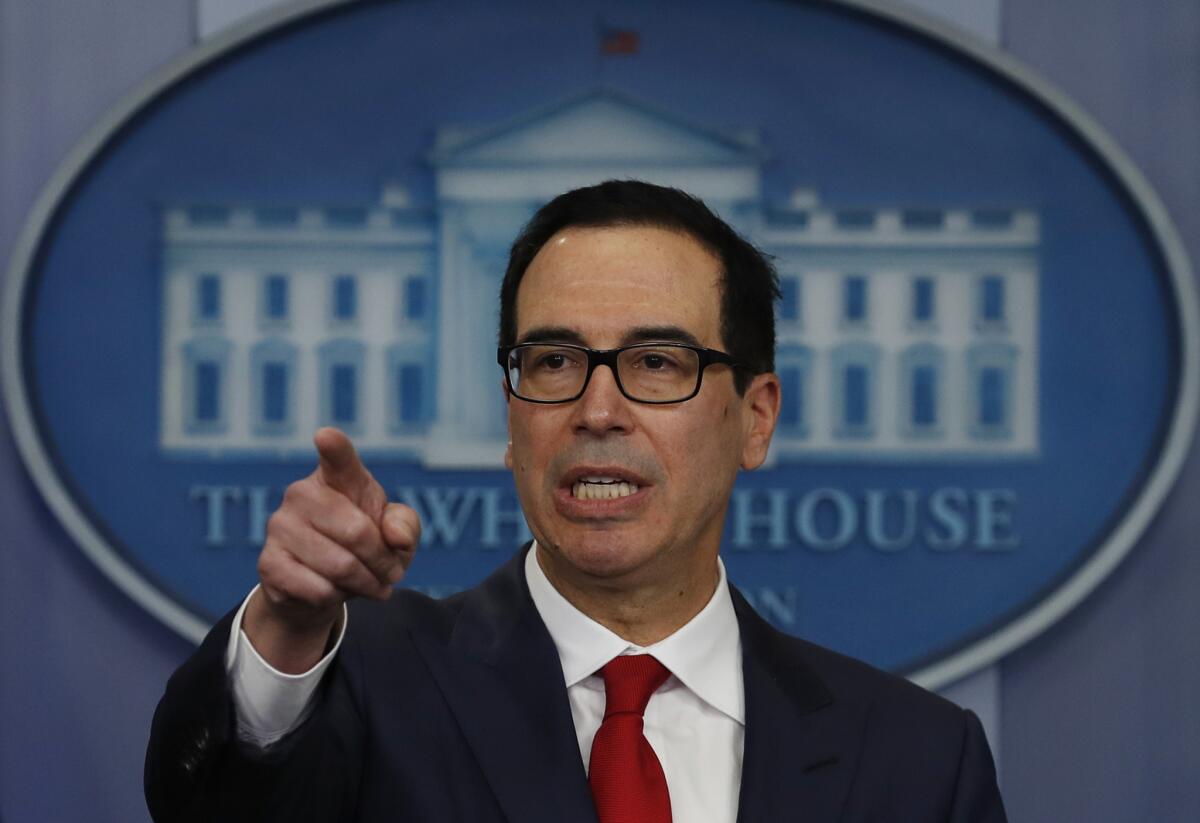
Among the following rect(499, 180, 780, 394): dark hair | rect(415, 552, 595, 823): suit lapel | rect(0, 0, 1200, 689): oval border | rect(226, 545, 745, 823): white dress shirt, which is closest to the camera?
rect(415, 552, 595, 823): suit lapel

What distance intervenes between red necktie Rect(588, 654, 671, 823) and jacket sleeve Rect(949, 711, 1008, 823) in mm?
346

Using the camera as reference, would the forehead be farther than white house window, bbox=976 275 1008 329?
No

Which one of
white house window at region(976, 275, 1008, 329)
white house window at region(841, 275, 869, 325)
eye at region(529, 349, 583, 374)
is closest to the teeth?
eye at region(529, 349, 583, 374)

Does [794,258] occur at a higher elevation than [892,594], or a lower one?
higher

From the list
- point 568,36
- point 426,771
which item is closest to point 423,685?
point 426,771

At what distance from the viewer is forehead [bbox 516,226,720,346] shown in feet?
4.97

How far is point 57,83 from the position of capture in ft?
8.29

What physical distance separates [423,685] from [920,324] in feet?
4.70

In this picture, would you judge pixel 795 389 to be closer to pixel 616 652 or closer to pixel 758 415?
pixel 758 415

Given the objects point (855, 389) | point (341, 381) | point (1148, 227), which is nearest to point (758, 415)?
point (855, 389)

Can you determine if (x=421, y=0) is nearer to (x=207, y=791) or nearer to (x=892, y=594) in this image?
(x=892, y=594)

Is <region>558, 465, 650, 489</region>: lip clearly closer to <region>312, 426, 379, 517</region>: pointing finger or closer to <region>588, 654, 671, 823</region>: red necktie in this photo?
<region>588, 654, 671, 823</region>: red necktie

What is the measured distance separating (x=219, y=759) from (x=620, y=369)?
0.59m

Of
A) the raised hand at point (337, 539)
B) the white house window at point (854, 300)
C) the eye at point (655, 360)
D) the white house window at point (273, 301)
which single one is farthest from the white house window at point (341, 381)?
the raised hand at point (337, 539)
